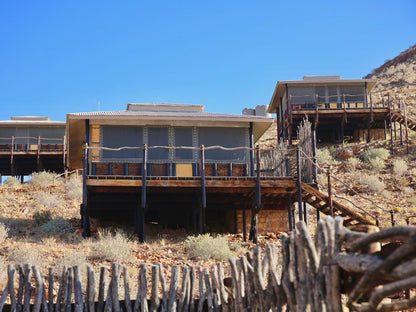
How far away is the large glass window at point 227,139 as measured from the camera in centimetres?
1959

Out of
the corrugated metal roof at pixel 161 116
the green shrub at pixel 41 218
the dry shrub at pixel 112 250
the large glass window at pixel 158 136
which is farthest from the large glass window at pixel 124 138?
the dry shrub at pixel 112 250

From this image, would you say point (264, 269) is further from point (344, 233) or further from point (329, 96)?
point (329, 96)

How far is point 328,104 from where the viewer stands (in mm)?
32719

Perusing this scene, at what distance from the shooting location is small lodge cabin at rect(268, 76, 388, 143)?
32.0 meters

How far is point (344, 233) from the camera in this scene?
5.70 meters

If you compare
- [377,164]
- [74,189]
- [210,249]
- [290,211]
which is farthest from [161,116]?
[377,164]

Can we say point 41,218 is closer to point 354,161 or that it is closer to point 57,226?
point 57,226

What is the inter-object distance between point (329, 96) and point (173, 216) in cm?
1600

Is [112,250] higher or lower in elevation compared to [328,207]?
lower

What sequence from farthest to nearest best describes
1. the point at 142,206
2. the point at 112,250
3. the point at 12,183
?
the point at 12,183 → the point at 142,206 → the point at 112,250

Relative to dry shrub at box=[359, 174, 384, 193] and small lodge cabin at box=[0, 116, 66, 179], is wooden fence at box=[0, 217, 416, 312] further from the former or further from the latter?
small lodge cabin at box=[0, 116, 66, 179]

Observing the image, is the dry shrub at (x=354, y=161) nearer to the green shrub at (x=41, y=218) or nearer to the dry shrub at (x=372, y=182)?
the dry shrub at (x=372, y=182)

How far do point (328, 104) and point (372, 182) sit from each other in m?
7.37

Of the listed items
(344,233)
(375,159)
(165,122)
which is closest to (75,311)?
(344,233)
